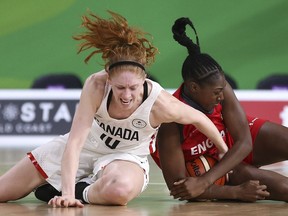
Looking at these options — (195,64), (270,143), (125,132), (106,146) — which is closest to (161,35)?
(270,143)

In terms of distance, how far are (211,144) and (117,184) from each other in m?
0.77

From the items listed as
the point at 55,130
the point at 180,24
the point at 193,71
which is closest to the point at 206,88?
the point at 193,71

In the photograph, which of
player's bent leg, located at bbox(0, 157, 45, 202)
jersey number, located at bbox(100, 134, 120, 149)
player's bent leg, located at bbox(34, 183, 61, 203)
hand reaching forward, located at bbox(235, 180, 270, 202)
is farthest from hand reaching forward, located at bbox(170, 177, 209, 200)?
player's bent leg, located at bbox(0, 157, 45, 202)

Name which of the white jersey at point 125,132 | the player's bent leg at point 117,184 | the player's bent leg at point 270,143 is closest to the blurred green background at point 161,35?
the player's bent leg at point 270,143

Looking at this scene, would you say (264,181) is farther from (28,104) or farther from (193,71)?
(28,104)

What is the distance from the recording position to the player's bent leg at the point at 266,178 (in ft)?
17.4

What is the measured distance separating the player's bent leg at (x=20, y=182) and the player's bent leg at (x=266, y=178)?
123 cm

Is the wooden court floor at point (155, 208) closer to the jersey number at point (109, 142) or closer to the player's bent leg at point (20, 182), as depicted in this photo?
the player's bent leg at point (20, 182)

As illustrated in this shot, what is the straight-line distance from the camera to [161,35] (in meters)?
11.9

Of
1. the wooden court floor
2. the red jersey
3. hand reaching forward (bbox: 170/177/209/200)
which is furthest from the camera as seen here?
the red jersey

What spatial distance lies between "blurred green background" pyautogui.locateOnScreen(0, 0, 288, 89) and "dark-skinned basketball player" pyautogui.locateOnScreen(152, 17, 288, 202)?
625cm

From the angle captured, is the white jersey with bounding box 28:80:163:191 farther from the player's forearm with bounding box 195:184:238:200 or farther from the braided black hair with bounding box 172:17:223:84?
the player's forearm with bounding box 195:184:238:200

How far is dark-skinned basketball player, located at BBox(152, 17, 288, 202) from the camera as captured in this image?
5277 mm

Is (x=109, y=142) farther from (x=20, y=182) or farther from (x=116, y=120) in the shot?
(x=20, y=182)
